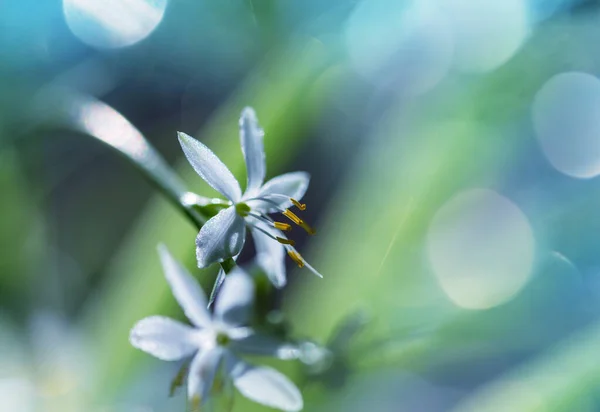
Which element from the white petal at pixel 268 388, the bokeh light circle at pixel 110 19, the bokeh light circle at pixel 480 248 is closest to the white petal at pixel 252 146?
the white petal at pixel 268 388

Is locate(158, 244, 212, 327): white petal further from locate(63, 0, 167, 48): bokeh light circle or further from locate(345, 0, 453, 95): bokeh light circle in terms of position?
locate(345, 0, 453, 95): bokeh light circle

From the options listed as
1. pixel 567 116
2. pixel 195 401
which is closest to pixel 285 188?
pixel 195 401

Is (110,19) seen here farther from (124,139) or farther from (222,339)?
(222,339)

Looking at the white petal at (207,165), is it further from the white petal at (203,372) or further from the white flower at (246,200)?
the white petal at (203,372)

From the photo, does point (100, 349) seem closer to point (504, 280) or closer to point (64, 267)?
point (64, 267)

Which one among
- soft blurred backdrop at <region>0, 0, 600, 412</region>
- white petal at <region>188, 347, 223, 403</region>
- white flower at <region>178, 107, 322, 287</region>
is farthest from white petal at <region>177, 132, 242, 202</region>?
soft blurred backdrop at <region>0, 0, 600, 412</region>
